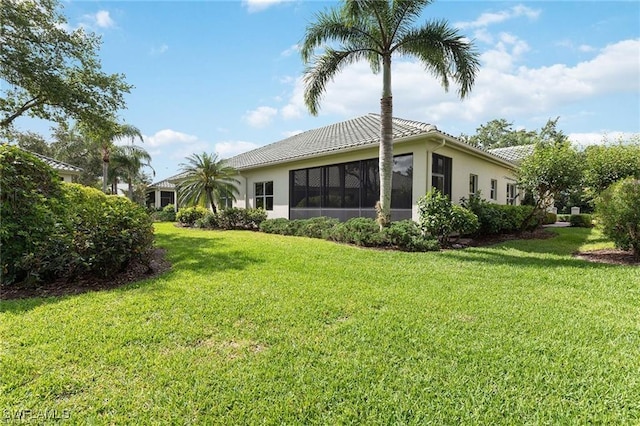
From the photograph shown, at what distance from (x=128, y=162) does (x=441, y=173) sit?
29.3 m

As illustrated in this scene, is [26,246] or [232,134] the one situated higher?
[232,134]

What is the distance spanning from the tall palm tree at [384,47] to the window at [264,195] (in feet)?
25.2

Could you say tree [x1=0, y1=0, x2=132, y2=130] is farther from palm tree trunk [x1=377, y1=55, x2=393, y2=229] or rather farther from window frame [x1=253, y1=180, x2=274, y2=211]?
palm tree trunk [x1=377, y1=55, x2=393, y2=229]

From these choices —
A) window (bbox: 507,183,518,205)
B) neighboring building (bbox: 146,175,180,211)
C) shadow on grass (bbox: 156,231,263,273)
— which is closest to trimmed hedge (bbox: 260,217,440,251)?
shadow on grass (bbox: 156,231,263,273)

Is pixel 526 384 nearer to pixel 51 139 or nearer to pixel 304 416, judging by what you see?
pixel 304 416

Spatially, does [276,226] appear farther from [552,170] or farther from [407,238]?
[552,170]

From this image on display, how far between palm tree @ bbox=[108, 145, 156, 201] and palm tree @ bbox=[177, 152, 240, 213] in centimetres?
1618

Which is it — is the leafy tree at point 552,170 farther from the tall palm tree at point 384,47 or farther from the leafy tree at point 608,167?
the tall palm tree at point 384,47

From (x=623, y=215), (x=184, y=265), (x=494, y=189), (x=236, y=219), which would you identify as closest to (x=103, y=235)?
(x=184, y=265)

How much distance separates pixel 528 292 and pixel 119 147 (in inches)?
1331

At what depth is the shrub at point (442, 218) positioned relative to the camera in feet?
31.8

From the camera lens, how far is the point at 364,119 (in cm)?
1727

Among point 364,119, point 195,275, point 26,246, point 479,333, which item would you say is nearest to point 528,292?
point 479,333

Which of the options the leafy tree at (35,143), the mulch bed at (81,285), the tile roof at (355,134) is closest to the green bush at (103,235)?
the mulch bed at (81,285)
